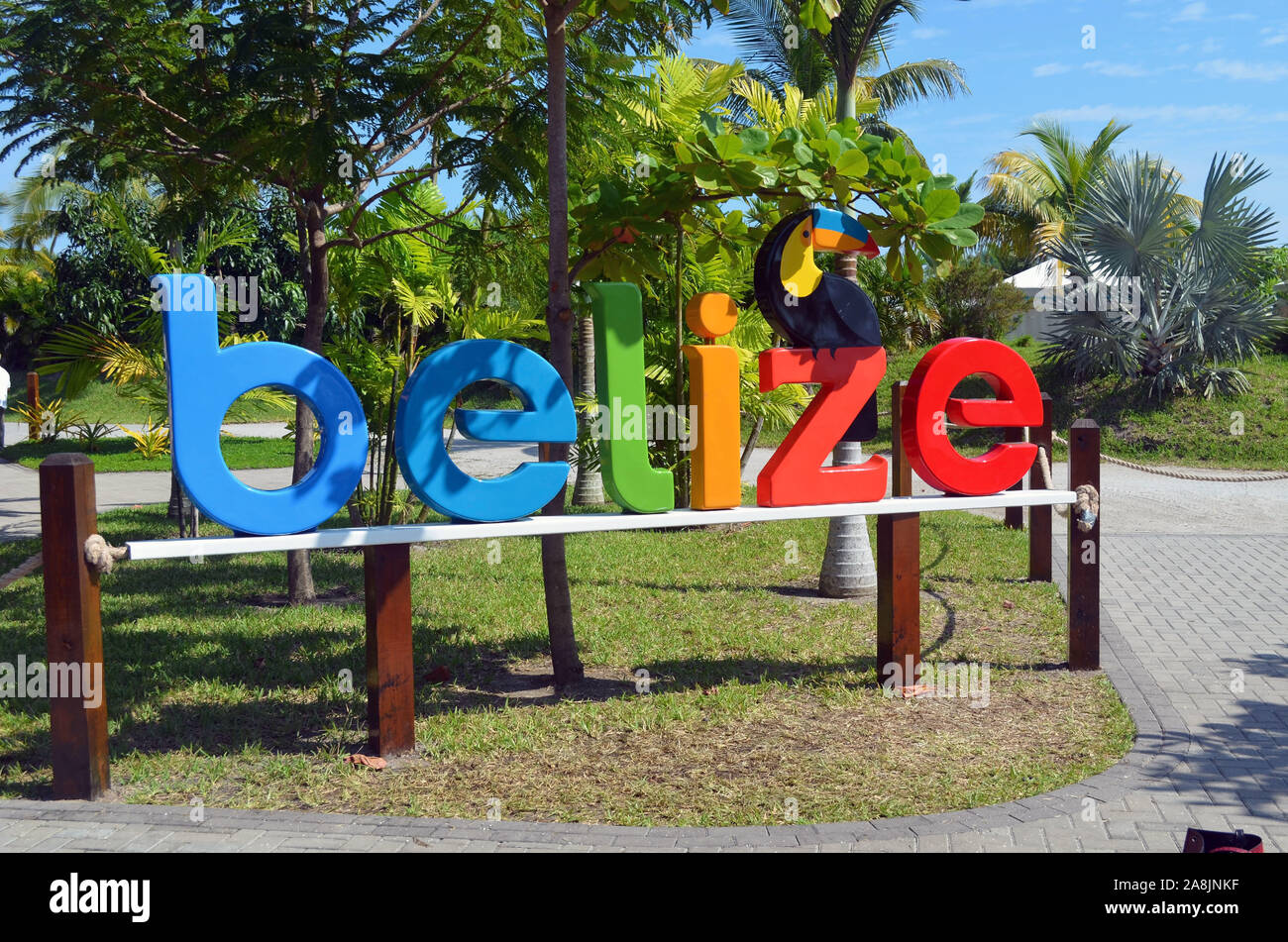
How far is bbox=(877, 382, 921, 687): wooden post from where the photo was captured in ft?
21.9

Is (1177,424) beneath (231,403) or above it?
beneath

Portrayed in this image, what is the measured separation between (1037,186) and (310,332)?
2711cm

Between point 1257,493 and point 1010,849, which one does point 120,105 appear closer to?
point 1010,849

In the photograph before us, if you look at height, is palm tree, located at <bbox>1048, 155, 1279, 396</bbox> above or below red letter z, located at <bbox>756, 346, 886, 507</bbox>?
above

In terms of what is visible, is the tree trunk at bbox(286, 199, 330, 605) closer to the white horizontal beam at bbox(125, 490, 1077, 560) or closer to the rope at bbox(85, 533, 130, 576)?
the white horizontal beam at bbox(125, 490, 1077, 560)

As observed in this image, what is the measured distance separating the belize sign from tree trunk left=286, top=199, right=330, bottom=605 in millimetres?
2847

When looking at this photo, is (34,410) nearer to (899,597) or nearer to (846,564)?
(846,564)

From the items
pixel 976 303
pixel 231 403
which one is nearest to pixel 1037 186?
pixel 976 303

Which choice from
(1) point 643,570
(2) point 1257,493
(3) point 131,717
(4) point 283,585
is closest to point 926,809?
(3) point 131,717

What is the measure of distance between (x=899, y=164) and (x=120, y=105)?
17.6ft

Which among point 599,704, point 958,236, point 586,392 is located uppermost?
point 958,236

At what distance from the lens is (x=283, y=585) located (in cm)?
969

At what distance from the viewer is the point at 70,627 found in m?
4.86

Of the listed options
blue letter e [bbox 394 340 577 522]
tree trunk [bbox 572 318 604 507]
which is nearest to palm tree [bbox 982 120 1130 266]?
tree trunk [bbox 572 318 604 507]
